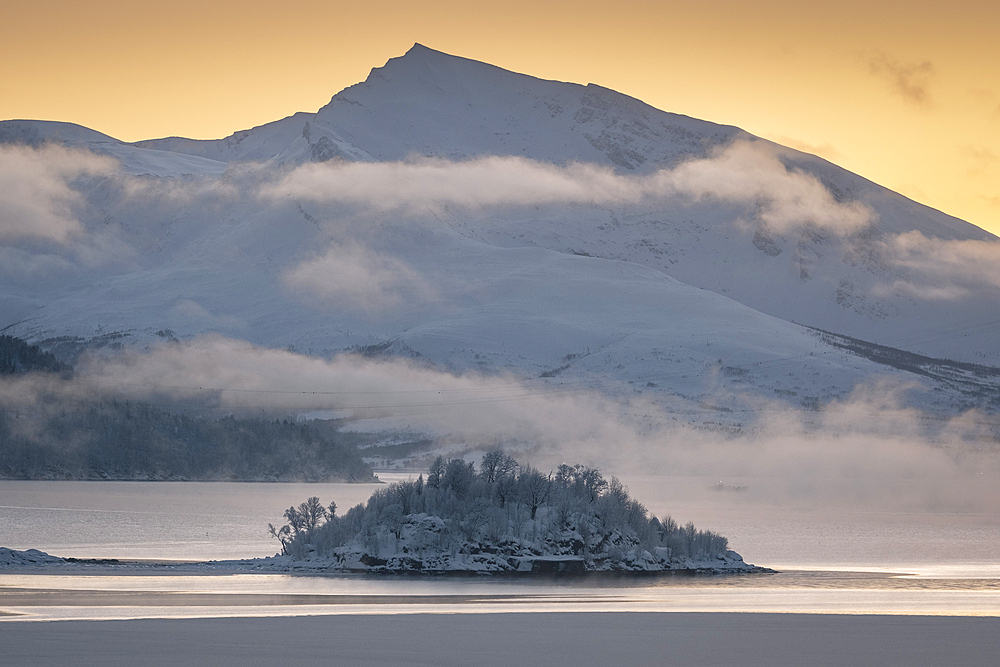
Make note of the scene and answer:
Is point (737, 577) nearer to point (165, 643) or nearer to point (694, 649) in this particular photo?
point (694, 649)

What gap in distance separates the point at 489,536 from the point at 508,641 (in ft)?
147

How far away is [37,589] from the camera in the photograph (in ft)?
244

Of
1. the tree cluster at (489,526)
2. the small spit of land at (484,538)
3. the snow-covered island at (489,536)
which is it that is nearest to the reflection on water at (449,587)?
the small spit of land at (484,538)

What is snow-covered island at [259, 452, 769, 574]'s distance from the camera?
323 ft

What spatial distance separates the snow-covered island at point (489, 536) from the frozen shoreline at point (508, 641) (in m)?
31.3

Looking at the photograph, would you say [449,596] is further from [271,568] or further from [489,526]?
[489,526]

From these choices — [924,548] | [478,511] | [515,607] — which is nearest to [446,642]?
[515,607]

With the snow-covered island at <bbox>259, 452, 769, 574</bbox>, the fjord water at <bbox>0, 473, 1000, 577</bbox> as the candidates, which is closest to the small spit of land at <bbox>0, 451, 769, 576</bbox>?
the snow-covered island at <bbox>259, 452, 769, 574</bbox>

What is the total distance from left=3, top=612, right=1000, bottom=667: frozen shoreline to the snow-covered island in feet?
103

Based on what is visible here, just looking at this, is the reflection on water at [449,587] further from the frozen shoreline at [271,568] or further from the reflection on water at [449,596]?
the frozen shoreline at [271,568]

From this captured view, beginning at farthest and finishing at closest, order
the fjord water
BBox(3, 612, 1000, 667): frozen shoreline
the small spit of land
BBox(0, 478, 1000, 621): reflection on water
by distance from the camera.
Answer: the fjord water < the small spit of land < BBox(0, 478, 1000, 621): reflection on water < BBox(3, 612, 1000, 667): frozen shoreline

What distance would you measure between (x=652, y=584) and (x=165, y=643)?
4695 cm

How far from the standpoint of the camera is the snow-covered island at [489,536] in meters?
98.5

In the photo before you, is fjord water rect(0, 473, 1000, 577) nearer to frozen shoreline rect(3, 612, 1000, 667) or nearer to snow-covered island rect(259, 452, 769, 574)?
snow-covered island rect(259, 452, 769, 574)
